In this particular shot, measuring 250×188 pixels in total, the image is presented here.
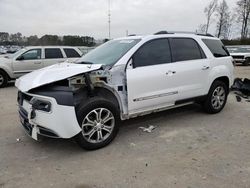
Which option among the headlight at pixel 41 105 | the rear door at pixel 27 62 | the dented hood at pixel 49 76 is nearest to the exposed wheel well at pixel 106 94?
the dented hood at pixel 49 76

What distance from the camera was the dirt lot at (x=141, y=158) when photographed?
3.29 metres

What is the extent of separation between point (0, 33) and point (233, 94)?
4542cm

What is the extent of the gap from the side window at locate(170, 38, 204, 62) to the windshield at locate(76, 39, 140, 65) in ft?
2.74

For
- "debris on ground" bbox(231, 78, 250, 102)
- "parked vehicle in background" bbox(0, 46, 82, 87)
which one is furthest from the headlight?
"parked vehicle in background" bbox(0, 46, 82, 87)

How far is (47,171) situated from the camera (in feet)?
11.6

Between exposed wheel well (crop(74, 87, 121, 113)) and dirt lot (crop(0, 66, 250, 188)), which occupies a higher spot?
exposed wheel well (crop(74, 87, 121, 113))

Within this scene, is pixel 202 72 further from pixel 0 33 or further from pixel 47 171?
pixel 0 33

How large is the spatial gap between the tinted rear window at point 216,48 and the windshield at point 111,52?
6.41 feet

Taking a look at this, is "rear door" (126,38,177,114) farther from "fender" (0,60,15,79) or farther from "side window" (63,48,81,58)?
"fender" (0,60,15,79)

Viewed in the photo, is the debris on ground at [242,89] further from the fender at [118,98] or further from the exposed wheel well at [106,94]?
the exposed wheel well at [106,94]

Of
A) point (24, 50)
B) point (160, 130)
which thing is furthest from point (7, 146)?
point (24, 50)

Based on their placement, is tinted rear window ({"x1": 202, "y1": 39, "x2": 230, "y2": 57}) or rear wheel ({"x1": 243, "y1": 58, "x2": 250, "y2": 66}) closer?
tinted rear window ({"x1": 202, "y1": 39, "x2": 230, "y2": 57})

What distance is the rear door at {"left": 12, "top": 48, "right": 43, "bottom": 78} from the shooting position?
11.0 m

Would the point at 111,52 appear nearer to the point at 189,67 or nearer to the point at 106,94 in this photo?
the point at 106,94
